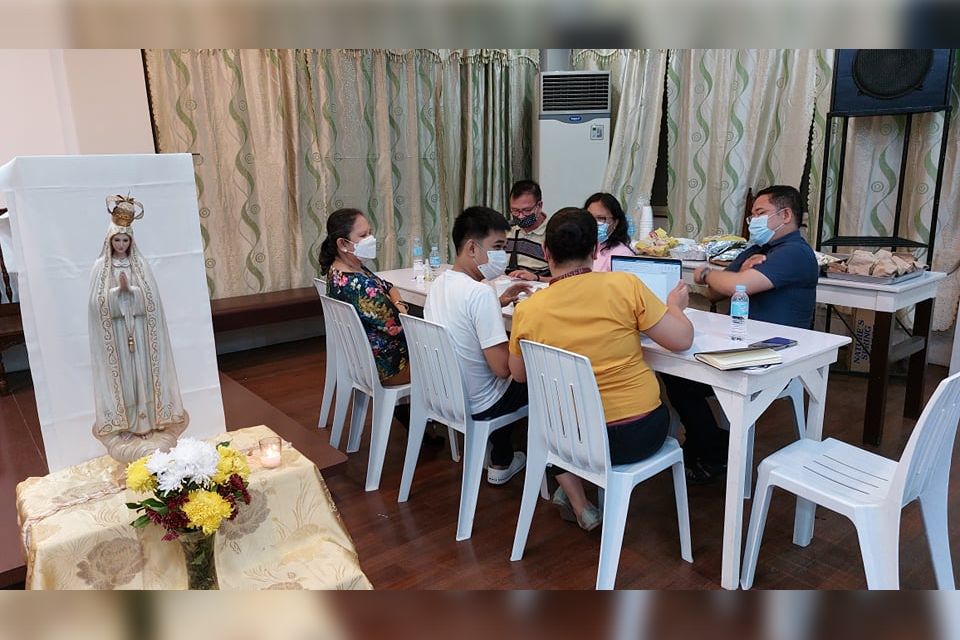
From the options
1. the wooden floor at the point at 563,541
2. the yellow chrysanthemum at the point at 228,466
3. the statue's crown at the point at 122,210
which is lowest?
the wooden floor at the point at 563,541

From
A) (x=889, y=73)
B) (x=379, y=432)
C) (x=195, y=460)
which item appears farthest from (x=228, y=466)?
(x=889, y=73)

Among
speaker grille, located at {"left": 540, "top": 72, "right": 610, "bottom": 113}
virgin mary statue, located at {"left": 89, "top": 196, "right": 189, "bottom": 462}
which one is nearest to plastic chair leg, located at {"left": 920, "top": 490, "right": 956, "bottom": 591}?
virgin mary statue, located at {"left": 89, "top": 196, "right": 189, "bottom": 462}

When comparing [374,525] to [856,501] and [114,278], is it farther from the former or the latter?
[856,501]

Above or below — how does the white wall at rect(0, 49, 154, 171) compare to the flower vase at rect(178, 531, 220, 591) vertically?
above

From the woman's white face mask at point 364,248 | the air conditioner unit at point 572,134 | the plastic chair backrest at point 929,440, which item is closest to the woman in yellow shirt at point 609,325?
the plastic chair backrest at point 929,440

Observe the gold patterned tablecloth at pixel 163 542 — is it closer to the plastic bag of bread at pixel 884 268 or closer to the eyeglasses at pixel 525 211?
the eyeglasses at pixel 525 211

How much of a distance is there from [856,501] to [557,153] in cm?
421

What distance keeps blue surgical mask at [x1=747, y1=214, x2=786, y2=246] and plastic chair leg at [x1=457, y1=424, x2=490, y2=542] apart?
1354 mm

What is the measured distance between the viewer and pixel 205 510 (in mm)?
1467

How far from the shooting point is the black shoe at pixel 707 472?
2799 mm

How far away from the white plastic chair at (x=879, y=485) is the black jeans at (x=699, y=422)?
65 cm

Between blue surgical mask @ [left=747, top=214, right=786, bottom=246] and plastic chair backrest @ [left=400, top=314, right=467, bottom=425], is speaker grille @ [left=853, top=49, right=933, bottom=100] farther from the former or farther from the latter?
plastic chair backrest @ [left=400, top=314, right=467, bottom=425]

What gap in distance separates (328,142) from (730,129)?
3023 mm

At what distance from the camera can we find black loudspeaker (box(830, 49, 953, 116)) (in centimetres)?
354
